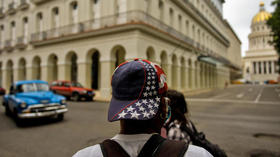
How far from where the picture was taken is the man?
954 millimetres

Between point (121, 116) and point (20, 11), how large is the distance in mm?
32951

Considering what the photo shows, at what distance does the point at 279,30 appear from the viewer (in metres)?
18.4

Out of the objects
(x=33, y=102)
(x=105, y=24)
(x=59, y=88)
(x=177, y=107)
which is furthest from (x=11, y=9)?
(x=177, y=107)

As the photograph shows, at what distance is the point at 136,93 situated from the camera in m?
1.04

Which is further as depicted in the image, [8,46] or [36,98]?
[8,46]

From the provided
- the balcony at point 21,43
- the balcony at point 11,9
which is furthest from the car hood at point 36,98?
the balcony at point 11,9

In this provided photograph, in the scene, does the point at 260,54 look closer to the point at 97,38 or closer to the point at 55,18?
the point at 97,38

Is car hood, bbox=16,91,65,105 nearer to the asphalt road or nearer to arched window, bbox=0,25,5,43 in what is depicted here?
the asphalt road

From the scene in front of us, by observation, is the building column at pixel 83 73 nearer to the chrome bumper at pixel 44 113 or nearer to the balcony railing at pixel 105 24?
the balcony railing at pixel 105 24

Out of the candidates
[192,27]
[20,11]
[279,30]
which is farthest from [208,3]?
[20,11]

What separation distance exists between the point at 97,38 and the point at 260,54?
357 ft

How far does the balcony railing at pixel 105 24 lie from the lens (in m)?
16.9

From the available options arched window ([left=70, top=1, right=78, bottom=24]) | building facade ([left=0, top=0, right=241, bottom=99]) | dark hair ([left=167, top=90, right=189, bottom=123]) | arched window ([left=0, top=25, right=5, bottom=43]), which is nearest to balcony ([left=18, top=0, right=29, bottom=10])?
building facade ([left=0, top=0, right=241, bottom=99])

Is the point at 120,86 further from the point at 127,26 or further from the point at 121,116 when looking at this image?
the point at 127,26
